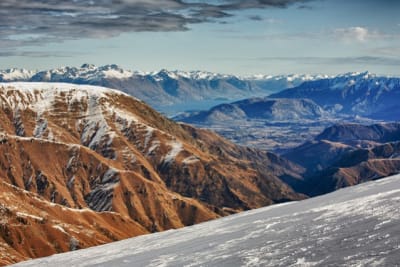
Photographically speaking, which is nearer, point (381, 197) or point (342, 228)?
point (342, 228)

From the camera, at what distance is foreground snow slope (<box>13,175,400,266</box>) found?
4966 cm

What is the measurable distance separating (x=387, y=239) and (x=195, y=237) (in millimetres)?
49405

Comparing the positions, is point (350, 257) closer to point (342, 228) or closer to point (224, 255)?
point (342, 228)

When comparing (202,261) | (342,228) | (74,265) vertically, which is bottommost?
(74,265)

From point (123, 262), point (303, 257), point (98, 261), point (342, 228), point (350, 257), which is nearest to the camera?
point (350, 257)

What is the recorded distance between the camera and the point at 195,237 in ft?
315

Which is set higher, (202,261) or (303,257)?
(303,257)

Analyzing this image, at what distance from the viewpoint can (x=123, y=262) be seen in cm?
8381

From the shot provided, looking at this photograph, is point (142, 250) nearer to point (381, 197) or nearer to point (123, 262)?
point (123, 262)

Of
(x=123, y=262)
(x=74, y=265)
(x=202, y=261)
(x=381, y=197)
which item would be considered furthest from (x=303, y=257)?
(x=74, y=265)

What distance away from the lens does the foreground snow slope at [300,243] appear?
49.7 m

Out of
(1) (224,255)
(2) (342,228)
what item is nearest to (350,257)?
(2) (342,228)

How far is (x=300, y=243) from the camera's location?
60.0 m

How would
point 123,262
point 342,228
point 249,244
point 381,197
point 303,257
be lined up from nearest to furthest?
point 303,257, point 342,228, point 249,244, point 381,197, point 123,262
